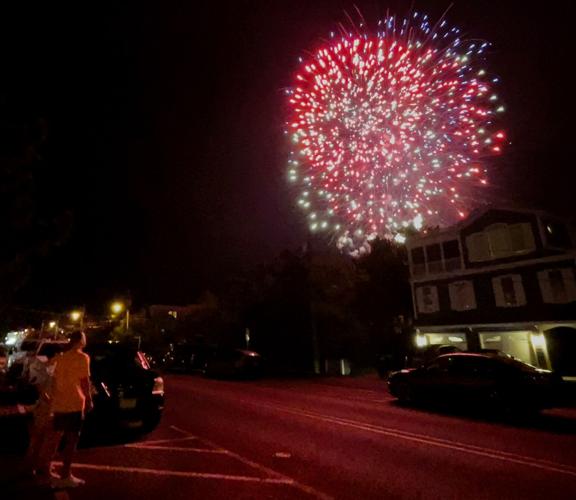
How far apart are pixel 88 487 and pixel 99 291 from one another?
66.5 feet

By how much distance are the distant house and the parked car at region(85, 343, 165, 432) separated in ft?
59.9

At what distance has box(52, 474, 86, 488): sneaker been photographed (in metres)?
5.70

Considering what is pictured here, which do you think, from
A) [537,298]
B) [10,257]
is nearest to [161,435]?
[10,257]

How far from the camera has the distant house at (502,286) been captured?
990 inches

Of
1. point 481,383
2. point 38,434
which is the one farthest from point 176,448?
point 481,383

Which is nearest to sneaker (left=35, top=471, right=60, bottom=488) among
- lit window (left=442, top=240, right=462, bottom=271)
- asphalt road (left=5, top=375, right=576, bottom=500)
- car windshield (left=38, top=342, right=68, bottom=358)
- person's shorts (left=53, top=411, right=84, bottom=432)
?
asphalt road (left=5, top=375, right=576, bottom=500)

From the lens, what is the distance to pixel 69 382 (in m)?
6.24

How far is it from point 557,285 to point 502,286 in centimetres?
304

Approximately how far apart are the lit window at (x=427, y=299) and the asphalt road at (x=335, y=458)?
19.2m

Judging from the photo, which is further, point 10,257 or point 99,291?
point 99,291

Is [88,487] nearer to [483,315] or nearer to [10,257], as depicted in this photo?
[10,257]

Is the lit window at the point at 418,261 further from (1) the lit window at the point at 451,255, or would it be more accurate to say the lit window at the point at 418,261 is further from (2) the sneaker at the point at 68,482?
(2) the sneaker at the point at 68,482

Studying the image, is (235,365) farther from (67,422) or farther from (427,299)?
(67,422)

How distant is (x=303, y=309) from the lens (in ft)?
106
